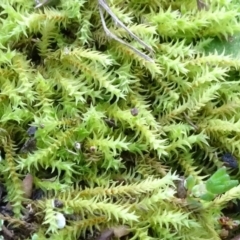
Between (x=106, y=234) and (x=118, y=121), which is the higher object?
(x=118, y=121)

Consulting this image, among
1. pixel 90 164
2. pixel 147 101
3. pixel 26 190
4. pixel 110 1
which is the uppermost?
pixel 110 1

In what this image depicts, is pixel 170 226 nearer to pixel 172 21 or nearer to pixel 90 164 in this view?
pixel 90 164

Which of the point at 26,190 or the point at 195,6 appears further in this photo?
the point at 195,6

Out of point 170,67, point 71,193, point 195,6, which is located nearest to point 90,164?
point 71,193

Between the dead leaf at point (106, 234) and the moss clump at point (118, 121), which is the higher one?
the moss clump at point (118, 121)

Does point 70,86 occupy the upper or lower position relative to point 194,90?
lower

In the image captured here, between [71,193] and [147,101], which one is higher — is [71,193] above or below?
below

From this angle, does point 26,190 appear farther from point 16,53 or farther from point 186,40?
point 186,40

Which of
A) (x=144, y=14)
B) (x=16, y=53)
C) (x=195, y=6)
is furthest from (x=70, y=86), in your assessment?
(x=195, y=6)

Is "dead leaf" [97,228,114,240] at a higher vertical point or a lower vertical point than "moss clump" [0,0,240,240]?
lower
